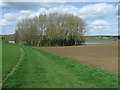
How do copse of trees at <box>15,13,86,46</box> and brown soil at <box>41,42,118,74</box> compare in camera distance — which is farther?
copse of trees at <box>15,13,86,46</box>

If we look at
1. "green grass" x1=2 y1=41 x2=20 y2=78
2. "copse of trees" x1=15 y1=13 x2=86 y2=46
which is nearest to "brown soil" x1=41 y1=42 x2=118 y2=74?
"green grass" x1=2 y1=41 x2=20 y2=78

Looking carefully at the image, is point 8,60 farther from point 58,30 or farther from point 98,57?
point 58,30

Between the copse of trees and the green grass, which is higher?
the copse of trees

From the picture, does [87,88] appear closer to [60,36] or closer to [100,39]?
[60,36]

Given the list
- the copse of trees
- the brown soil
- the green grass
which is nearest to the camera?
the green grass

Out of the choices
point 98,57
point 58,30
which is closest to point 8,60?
point 98,57

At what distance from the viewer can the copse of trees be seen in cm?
9912

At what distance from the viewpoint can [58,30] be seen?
99.8 metres

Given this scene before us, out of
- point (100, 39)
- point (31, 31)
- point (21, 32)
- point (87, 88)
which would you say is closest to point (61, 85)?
point (87, 88)

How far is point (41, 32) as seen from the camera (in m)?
103

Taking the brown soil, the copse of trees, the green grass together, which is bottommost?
the brown soil

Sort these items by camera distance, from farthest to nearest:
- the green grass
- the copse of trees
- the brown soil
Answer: the copse of trees < the brown soil < the green grass

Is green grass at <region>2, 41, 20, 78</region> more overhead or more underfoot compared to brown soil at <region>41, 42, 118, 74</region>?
more overhead

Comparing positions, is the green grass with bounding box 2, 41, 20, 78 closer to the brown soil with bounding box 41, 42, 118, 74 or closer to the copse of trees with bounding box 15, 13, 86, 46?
the brown soil with bounding box 41, 42, 118, 74
